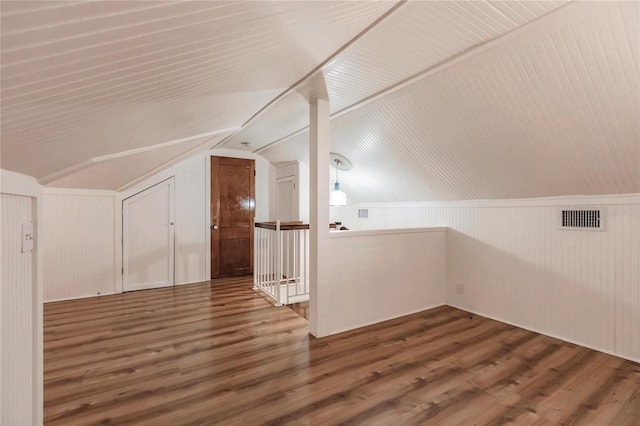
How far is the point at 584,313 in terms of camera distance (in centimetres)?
266

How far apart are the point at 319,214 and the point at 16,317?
207cm

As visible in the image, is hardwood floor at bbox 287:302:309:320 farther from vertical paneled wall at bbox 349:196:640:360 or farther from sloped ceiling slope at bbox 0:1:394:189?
sloped ceiling slope at bbox 0:1:394:189

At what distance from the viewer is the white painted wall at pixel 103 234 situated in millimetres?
3869

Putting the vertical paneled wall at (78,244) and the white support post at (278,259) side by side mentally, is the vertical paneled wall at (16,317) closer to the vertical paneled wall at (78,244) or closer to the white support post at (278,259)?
the white support post at (278,259)

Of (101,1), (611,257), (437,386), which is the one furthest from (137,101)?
(611,257)

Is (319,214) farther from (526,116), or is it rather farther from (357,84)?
(526,116)

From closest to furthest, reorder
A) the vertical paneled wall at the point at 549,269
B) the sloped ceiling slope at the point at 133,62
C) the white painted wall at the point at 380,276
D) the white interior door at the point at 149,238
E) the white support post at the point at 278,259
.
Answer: the sloped ceiling slope at the point at 133,62 < the vertical paneled wall at the point at 549,269 < the white painted wall at the point at 380,276 < the white support post at the point at 278,259 < the white interior door at the point at 149,238

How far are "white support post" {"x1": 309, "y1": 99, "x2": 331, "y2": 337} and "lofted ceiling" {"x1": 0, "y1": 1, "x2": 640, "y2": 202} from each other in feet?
0.89

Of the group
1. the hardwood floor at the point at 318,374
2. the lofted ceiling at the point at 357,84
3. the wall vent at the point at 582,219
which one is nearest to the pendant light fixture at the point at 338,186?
the lofted ceiling at the point at 357,84

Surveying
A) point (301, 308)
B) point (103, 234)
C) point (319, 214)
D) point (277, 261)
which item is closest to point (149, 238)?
point (103, 234)

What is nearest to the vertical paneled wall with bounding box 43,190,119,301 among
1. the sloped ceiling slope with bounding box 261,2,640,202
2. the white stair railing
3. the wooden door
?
the wooden door

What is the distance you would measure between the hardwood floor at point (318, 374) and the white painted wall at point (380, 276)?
162mm

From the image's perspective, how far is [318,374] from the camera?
2.18m

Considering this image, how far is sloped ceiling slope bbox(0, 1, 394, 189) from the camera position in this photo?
0.67 meters
